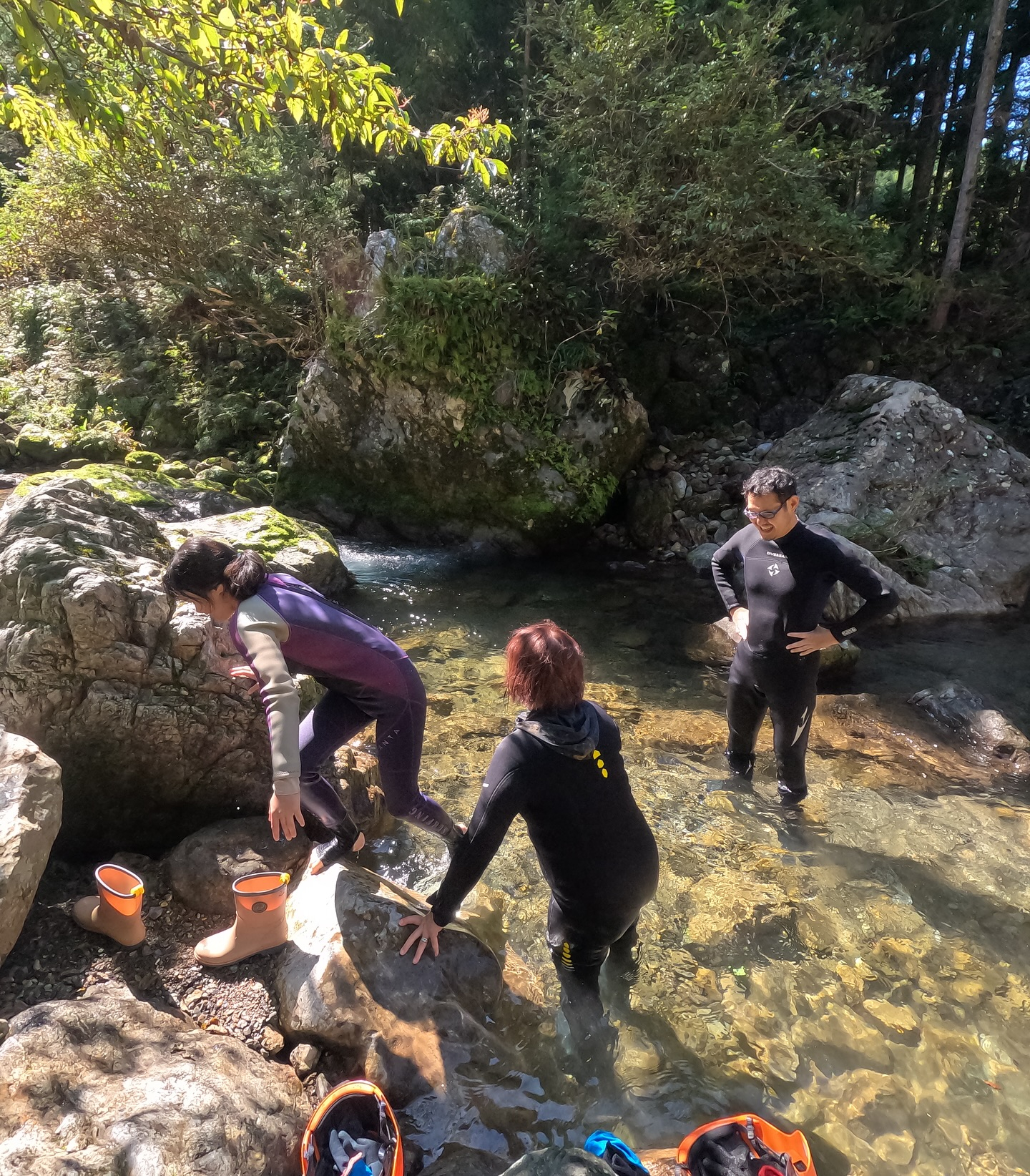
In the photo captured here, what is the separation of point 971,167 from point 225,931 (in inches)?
532

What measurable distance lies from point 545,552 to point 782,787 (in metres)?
5.98

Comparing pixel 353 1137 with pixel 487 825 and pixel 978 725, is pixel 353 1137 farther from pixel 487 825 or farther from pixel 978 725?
pixel 978 725

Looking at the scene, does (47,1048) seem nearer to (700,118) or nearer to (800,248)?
(700,118)

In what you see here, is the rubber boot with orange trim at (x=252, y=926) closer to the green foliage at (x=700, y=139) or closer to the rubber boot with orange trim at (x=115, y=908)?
the rubber boot with orange trim at (x=115, y=908)

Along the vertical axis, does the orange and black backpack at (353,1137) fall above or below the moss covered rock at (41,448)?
below

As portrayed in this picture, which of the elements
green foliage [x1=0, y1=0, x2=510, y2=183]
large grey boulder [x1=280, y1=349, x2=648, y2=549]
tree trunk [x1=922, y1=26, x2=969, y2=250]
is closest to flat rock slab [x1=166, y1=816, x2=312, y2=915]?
green foliage [x1=0, y1=0, x2=510, y2=183]

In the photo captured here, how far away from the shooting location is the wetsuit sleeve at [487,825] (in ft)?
7.33

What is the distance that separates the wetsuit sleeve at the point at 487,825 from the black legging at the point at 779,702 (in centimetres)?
217

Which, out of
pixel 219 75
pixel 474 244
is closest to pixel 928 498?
pixel 474 244

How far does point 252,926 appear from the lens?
2.74 m

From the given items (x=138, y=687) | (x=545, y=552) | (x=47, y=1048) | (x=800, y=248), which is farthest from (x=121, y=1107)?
(x=800, y=248)

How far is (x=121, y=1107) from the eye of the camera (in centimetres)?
193

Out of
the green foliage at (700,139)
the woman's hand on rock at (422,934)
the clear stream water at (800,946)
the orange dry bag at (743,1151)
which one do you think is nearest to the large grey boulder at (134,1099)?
the woman's hand on rock at (422,934)

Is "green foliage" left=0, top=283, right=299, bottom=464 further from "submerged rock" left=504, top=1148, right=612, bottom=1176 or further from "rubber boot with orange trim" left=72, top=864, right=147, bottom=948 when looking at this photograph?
"submerged rock" left=504, top=1148, right=612, bottom=1176
